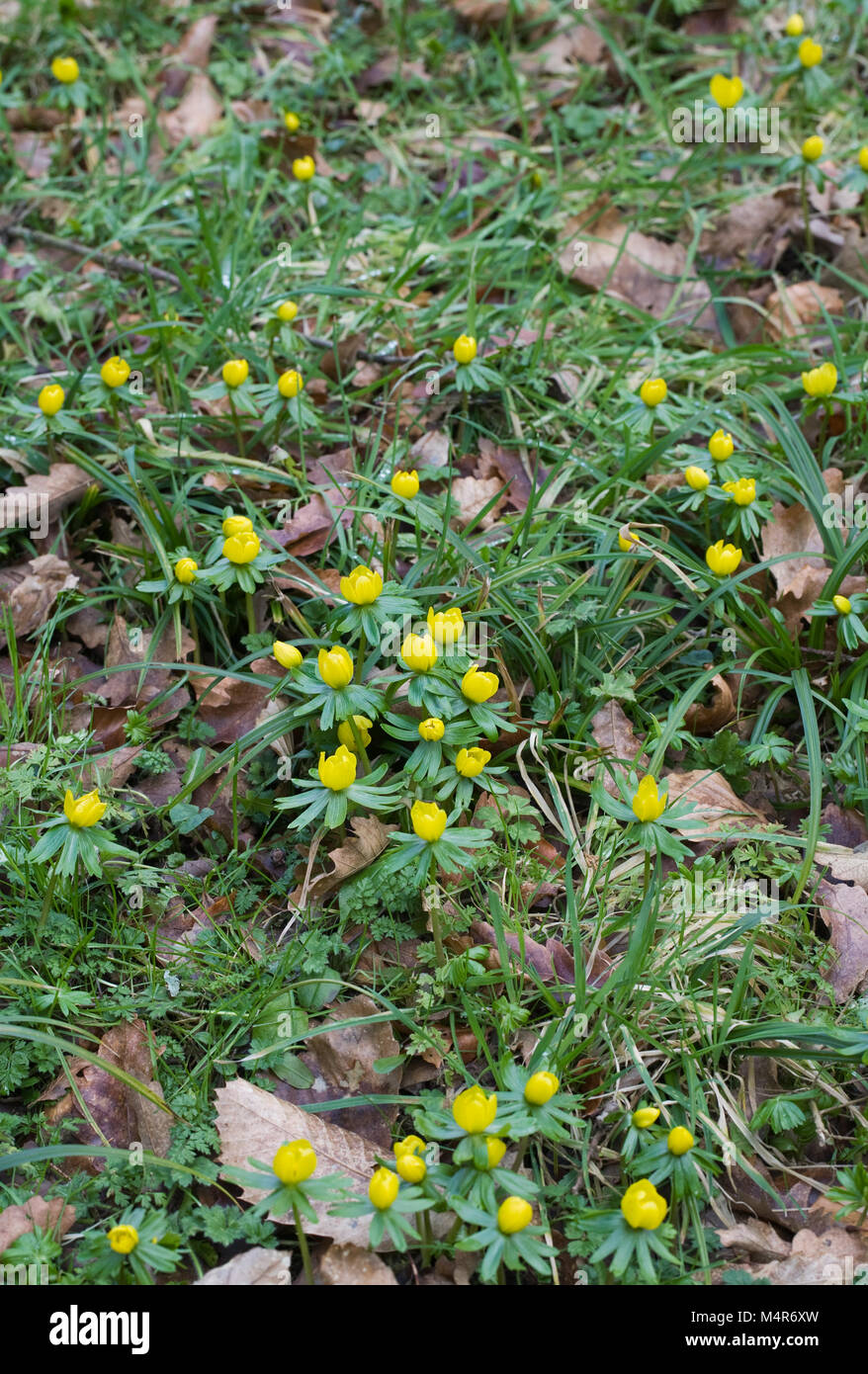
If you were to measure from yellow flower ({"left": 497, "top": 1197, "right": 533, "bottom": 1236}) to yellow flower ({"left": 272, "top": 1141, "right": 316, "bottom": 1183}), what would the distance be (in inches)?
12.0

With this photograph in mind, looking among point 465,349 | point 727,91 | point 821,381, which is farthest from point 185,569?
point 727,91

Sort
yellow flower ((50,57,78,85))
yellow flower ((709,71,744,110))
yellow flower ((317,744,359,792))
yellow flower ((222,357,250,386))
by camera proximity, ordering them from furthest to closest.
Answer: yellow flower ((50,57,78,85)) < yellow flower ((709,71,744,110)) < yellow flower ((222,357,250,386)) < yellow flower ((317,744,359,792))

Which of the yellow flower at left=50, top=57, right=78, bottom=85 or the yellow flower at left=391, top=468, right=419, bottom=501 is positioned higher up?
the yellow flower at left=50, top=57, right=78, bottom=85

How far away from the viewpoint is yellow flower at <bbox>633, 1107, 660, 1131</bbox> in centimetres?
198

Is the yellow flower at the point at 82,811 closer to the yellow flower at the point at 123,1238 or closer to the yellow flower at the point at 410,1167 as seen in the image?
the yellow flower at the point at 123,1238

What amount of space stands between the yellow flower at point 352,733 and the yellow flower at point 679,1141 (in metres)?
0.99

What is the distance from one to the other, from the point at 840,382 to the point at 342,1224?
2.60 m

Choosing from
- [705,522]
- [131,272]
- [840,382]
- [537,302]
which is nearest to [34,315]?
[131,272]

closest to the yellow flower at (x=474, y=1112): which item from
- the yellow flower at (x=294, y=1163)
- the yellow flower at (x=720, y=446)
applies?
the yellow flower at (x=294, y=1163)

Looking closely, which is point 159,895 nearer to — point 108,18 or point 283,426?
point 283,426

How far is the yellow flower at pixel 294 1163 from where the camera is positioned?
5.73 feet

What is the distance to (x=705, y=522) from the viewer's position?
289 centimetres

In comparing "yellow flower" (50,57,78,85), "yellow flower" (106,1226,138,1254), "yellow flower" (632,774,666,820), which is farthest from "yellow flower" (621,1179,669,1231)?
"yellow flower" (50,57,78,85)

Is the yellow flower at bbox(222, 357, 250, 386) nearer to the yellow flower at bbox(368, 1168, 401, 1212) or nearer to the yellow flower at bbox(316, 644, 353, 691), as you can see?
the yellow flower at bbox(316, 644, 353, 691)
